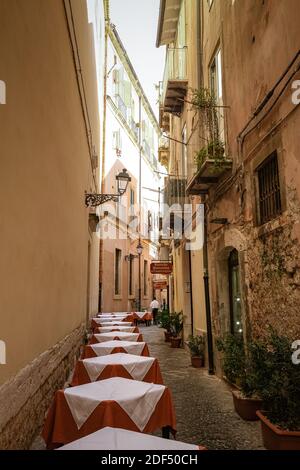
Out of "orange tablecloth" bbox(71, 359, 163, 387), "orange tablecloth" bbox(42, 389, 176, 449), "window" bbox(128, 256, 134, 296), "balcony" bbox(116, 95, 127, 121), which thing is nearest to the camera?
"orange tablecloth" bbox(42, 389, 176, 449)

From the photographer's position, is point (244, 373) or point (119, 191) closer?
point (244, 373)

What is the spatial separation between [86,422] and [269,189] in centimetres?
400

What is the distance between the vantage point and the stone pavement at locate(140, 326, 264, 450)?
4766mm

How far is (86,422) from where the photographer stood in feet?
10.9

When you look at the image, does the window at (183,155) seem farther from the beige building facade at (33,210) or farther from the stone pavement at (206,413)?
the beige building facade at (33,210)

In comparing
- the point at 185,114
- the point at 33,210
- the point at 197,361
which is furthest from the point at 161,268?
the point at 33,210

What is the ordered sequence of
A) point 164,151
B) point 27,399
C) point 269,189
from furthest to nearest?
point 164,151 → point 269,189 → point 27,399

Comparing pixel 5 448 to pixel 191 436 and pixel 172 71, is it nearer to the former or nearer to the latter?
pixel 191 436

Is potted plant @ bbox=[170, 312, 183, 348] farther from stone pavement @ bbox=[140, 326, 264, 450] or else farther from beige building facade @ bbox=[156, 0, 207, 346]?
stone pavement @ bbox=[140, 326, 264, 450]

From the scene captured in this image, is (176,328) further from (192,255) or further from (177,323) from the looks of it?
(192,255)

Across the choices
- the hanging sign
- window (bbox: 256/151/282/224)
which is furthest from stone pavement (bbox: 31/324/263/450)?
the hanging sign

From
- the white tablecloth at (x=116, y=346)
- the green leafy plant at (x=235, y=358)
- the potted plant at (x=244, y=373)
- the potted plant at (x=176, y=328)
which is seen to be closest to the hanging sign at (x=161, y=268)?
the potted plant at (x=176, y=328)

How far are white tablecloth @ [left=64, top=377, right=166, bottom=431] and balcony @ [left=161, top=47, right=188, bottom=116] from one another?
9637 millimetres

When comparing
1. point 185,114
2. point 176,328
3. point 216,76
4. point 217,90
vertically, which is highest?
point 185,114
